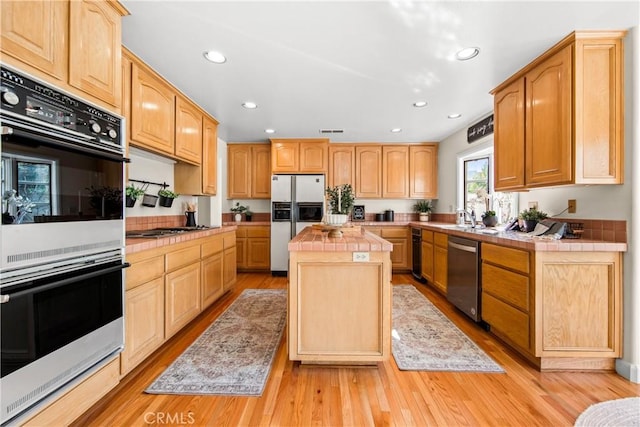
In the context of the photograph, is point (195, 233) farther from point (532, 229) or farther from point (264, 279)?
point (532, 229)

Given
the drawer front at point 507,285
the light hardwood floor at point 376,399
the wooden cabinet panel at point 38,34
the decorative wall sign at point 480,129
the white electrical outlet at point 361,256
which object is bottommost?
the light hardwood floor at point 376,399

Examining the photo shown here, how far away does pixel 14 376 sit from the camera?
112cm

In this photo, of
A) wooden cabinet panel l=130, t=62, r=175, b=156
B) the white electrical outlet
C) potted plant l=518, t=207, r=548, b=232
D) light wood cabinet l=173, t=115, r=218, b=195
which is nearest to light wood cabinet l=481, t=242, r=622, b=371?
potted plant l=518, t=207, r=548, b=232

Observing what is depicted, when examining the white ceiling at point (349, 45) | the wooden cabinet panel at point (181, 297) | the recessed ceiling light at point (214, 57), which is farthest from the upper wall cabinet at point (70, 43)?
the wooden cabinet panel at point (181, 297)

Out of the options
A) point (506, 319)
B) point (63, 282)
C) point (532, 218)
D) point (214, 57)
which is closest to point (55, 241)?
point (63, 282)

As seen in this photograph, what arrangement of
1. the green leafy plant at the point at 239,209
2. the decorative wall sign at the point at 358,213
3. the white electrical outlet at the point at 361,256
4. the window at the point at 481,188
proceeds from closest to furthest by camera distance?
the white electrical outlet at the point at 361,256
the window at the point at 481,188
the green leafy plant at the point at 239,209
the decorative wall sign at the point at 358,213

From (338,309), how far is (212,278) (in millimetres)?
1763

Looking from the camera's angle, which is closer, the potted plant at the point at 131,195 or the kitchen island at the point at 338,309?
the kitchen island at the point at 338,309

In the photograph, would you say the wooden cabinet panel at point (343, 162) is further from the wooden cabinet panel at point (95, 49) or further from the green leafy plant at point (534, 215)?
the wooden cabinet panel at point (95, 49)

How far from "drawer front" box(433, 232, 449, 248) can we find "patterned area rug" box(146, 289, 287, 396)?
2.08m

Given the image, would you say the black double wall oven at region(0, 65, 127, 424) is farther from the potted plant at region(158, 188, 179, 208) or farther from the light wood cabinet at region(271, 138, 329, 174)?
the light wood cabinet at region(271, 138, 329, 174)

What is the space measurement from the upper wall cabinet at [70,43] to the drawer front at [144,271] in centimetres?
101

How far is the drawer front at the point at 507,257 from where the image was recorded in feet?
6.73

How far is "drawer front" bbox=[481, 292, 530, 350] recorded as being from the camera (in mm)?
2062
